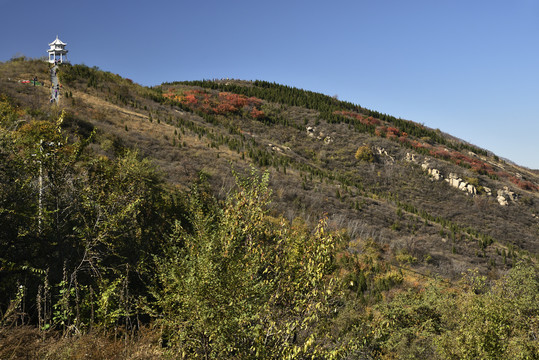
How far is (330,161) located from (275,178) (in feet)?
68.6

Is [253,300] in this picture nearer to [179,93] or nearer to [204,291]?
[204,291]

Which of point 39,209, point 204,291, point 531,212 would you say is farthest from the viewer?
point 531,212

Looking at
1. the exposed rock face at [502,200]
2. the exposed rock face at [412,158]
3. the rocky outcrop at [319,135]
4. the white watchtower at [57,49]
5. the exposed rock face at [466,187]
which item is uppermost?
the white watchtower at [57,49]

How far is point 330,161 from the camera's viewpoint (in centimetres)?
4647

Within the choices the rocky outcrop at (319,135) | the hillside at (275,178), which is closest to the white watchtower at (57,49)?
the hillside at (275,178)

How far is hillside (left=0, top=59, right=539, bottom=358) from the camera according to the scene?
29.2 ft

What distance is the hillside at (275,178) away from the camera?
8891 millimetres

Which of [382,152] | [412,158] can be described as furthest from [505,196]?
[382,152]

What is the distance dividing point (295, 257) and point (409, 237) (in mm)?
22735

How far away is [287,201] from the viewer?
24188mm

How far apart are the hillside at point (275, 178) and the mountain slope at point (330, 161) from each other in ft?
0.66

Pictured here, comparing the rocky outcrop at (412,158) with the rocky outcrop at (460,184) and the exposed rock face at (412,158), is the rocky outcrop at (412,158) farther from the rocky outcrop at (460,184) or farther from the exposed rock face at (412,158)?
the rocky outcrop at (460,184)

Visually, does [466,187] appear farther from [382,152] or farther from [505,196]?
[382,152]

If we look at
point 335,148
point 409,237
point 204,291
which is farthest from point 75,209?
point 335,148
